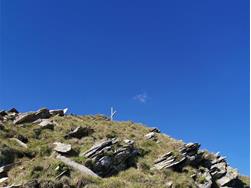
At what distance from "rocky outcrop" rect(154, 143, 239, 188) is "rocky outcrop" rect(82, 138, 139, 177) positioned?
2418 millimetres

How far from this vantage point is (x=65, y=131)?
37625mm

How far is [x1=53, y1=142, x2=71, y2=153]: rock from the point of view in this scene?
31266 mm

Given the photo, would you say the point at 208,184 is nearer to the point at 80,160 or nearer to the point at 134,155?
the point at 134,155

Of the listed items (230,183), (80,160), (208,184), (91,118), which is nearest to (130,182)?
(80,160)

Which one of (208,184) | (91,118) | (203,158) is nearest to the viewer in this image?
(208,184)

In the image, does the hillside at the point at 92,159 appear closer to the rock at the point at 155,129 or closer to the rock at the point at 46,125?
the rock at the point at 46,125

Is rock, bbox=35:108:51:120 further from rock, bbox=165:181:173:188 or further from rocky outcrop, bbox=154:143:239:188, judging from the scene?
rock, bbox=165:181:173:188

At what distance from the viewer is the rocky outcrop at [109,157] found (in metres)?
29.8

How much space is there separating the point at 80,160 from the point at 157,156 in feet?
26.6

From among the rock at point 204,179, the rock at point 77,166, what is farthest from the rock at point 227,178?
the rock at point 77,166

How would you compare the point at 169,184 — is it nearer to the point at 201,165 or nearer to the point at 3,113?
the point at 201,165

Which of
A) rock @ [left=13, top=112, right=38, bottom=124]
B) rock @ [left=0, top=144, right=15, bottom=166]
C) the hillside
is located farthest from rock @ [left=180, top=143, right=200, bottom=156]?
rock @ [left=13, top=112, right=38, bottom=124]

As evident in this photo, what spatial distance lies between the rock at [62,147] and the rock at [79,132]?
336cm

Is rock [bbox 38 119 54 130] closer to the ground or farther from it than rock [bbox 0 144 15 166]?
farther from it
